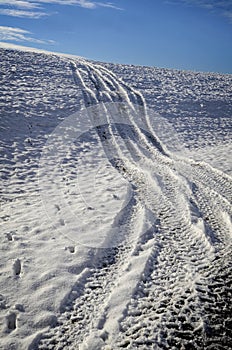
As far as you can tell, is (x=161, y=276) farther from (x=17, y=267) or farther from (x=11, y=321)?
(x=17, y=267)

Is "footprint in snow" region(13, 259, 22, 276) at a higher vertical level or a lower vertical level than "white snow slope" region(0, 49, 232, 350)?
lower

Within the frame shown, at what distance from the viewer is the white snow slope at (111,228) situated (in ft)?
12.4

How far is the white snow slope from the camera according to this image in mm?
3793

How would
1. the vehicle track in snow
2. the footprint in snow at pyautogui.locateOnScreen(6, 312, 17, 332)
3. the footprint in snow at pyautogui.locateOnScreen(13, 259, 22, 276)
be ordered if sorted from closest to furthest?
the vehicle track in snow
the footprint in snow at pyautogui.locateOnScreen(6, 312, 17, 332)
the footprint in snow at pyautogui.locateOnScreen(13, 259, 22, 276)

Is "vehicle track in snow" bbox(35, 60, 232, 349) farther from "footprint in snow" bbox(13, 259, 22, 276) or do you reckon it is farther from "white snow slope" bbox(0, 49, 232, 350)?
"footprint in snow" bbox(13, 259, 22, 276)

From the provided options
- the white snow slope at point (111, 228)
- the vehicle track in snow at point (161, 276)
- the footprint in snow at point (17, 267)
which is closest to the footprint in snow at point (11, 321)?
the white snow slope at point (111, 228)

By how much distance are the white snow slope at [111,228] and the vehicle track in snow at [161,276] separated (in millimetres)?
18

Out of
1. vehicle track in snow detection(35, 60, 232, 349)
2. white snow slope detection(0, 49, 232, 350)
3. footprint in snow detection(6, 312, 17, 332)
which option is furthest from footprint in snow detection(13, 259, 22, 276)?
vehicle track in snow detection(35, 60, 232, 349)

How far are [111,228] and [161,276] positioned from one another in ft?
5.86

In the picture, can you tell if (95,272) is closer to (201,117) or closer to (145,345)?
(145,345)

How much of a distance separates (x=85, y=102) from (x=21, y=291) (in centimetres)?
1252

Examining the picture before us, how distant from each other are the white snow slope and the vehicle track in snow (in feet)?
0.06

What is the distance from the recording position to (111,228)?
6078 millimetres

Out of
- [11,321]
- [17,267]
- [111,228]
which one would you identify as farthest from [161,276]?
[17,267]
